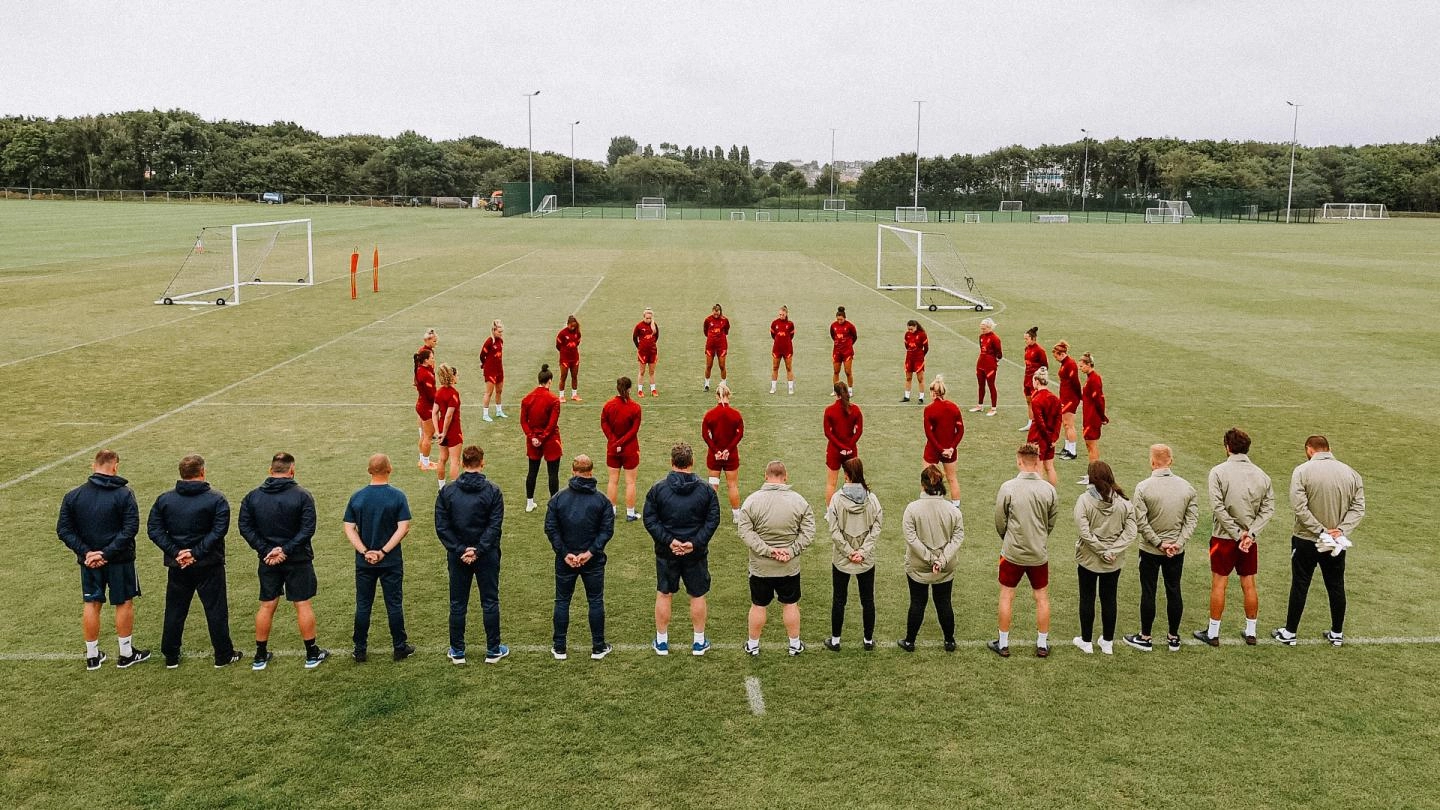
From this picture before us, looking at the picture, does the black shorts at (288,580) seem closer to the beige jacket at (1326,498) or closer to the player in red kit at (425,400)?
the player in red kit at (425,400)

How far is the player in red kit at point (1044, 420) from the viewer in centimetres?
1317

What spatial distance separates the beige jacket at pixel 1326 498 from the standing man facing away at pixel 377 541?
758 cm

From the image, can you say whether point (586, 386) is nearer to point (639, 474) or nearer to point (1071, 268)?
point (639, 474)

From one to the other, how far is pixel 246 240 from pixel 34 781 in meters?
56.8

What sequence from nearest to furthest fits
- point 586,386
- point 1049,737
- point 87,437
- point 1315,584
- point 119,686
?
1. point 1049,737
2. point 119,686
3. point 1315,584
4. point 87,437
5. point 586,386

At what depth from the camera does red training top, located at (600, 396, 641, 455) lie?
1212 centimetres

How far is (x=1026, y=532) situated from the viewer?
8.55 meters

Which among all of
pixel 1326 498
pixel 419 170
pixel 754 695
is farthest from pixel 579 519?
pixel 419 170

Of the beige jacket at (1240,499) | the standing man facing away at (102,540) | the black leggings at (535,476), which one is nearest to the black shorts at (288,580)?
the standing man facing away at (102,540)

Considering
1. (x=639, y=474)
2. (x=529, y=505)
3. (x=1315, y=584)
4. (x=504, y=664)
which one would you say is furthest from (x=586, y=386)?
(x=1315, y=584)

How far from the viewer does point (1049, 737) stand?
7.47 m

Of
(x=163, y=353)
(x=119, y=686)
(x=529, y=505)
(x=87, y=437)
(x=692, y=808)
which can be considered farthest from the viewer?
(x=163, y=353)

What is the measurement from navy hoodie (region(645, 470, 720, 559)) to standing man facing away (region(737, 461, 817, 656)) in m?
0.30

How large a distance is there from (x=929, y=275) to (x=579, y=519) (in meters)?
37.7
